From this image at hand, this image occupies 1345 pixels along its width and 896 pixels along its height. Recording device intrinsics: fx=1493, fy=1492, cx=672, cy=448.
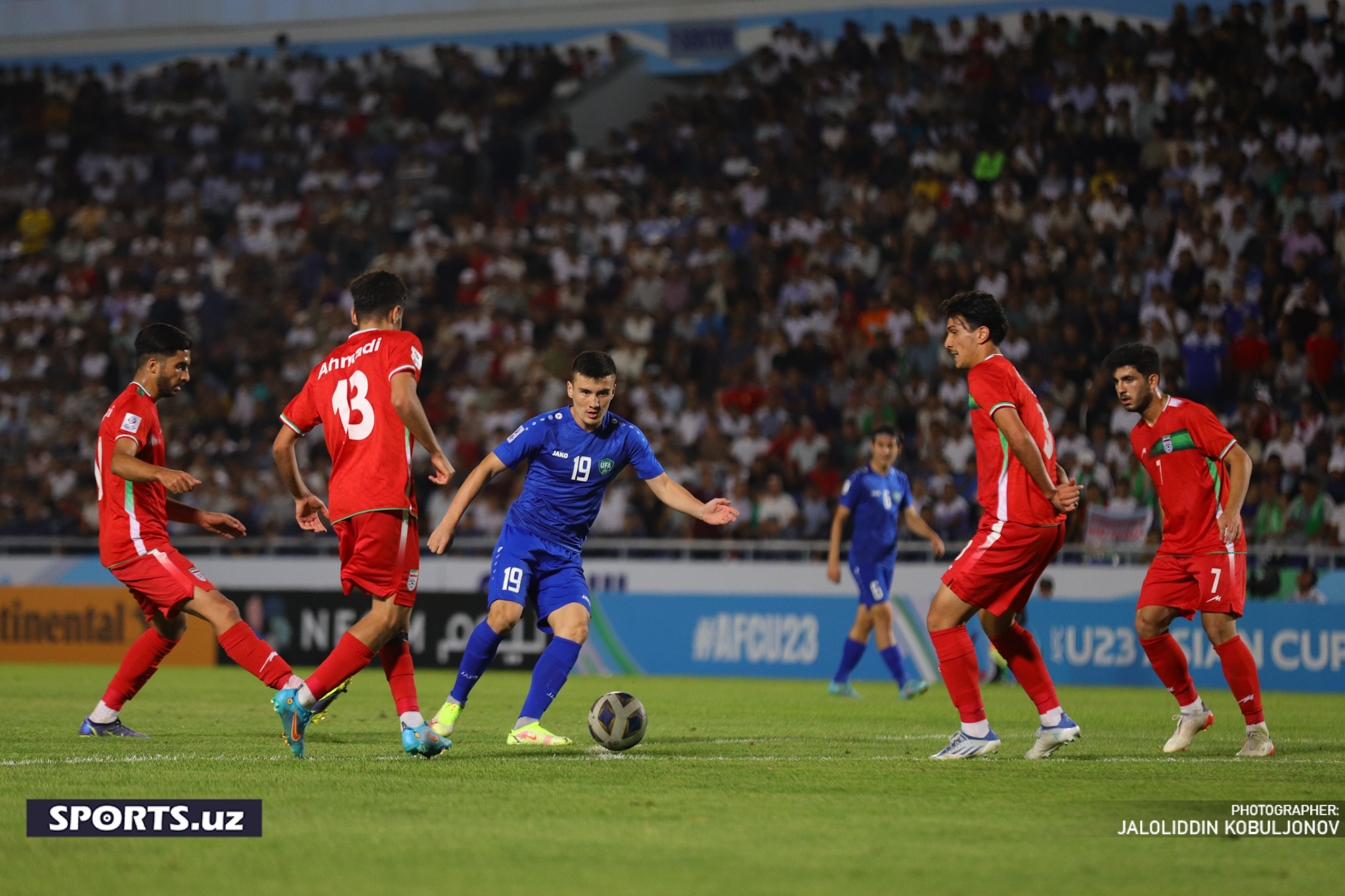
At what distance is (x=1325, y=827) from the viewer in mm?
6137

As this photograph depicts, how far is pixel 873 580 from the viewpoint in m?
14.6

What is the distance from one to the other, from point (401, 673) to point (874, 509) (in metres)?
7.42

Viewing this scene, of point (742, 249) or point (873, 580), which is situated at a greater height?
point (742, 249)

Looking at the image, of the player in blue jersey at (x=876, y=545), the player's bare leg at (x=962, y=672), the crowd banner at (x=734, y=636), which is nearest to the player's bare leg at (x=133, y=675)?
the player's bare leg at (x=962, y=672)

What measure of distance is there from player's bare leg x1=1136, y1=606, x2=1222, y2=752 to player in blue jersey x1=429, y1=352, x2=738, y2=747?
2771 mm

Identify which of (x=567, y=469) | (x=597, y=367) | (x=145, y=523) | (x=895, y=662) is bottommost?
(x=895, y=662)

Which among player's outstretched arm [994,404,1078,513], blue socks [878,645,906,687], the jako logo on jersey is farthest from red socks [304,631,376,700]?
blue socks [878,645,906,687]

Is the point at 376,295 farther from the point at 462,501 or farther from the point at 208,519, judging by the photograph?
the point at 208,519

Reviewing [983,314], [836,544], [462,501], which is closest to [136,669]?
[462,501]

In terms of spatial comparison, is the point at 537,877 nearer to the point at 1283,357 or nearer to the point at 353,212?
the point at 1283,357

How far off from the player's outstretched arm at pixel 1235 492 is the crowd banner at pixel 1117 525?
7995mm

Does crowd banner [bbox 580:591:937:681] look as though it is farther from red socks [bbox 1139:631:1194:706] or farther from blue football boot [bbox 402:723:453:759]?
blue football boot [bbox 402:723:453:759]

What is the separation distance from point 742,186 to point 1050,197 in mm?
5268

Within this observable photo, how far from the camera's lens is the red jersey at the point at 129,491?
30.6ft
